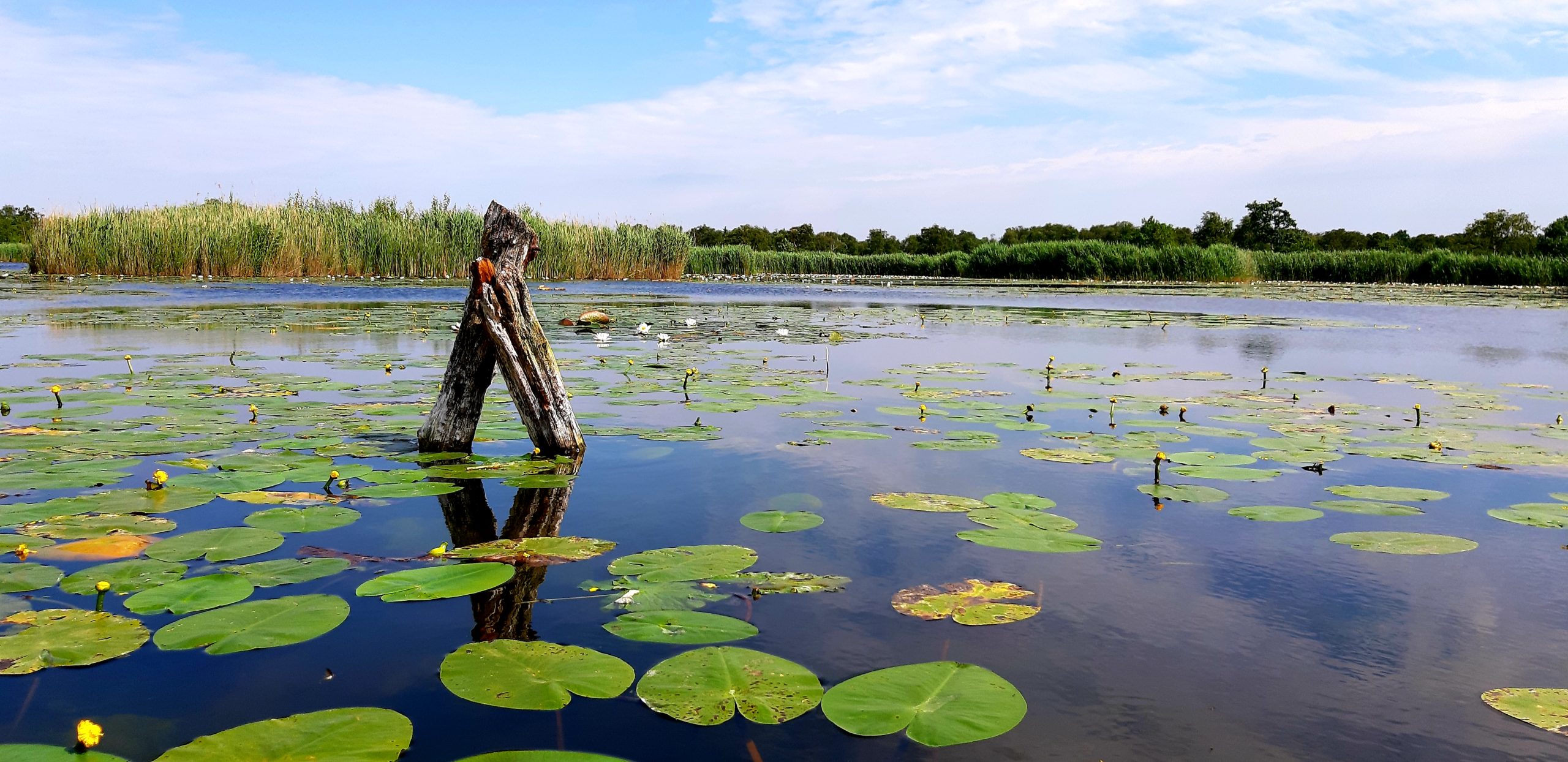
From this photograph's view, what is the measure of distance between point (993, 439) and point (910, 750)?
12.1 feet

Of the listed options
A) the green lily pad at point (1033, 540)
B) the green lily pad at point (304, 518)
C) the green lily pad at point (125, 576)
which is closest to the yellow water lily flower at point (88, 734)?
the green lily pad at point (125, 576)

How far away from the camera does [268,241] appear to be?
26.7m

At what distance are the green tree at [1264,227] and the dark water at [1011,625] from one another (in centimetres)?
8392

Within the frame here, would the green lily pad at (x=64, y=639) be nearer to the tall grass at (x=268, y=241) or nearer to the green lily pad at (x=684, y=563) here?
the green lily pad at (x=684, y=563)

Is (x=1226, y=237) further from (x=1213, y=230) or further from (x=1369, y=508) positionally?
(x=1369, y=508)

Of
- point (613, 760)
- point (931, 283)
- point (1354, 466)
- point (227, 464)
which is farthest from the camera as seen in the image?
point (931, 283)

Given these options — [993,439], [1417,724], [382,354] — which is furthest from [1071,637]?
[382,354]

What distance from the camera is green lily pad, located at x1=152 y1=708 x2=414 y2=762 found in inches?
69.7

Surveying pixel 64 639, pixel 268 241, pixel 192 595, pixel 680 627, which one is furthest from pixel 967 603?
pixel 268 241

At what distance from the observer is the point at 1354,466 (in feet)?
16.0

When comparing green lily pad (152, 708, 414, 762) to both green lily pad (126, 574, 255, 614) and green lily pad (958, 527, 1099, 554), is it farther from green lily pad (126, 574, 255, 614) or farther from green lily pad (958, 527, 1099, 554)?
green lily pad (958, 527, 1099, 554)

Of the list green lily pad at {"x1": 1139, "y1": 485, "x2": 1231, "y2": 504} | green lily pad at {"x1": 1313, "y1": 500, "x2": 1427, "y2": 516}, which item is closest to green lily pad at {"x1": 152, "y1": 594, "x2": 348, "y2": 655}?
green lily pad at {"x1": 1139, "y1": 485, "x2": 1231, "y2": 504}

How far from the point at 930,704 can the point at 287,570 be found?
212 cm

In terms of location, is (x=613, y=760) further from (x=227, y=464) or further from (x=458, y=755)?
(x=227, y=464)
